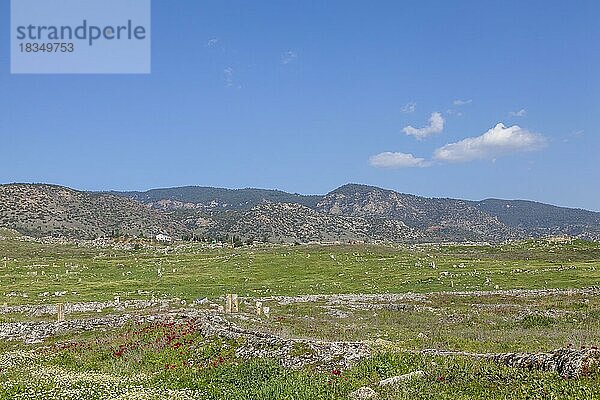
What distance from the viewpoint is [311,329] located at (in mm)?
41000

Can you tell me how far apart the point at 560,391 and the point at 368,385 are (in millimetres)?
7107

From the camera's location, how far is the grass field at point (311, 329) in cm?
2164

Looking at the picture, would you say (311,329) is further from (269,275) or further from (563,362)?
(269,275)

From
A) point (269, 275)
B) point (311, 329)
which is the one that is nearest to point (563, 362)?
point (311, 329)

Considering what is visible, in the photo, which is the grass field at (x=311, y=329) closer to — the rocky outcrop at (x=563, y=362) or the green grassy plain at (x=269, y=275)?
the green grassy plain at (x=269, y=275)

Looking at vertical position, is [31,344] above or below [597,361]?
below

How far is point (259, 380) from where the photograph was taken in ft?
75.4

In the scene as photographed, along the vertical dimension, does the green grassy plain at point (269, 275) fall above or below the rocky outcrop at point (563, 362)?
below

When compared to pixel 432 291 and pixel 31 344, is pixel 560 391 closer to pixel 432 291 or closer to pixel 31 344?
pixel 31 344

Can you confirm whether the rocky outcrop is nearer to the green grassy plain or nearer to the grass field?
the grass field

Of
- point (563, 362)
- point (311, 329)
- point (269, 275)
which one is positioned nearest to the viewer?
point (563, 362)

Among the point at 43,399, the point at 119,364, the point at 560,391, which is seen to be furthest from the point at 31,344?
the point at 560,391

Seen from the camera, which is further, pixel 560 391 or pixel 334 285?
pixel 334 285

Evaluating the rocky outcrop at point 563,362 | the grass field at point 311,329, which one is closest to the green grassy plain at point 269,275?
the grass field at point 311,329
